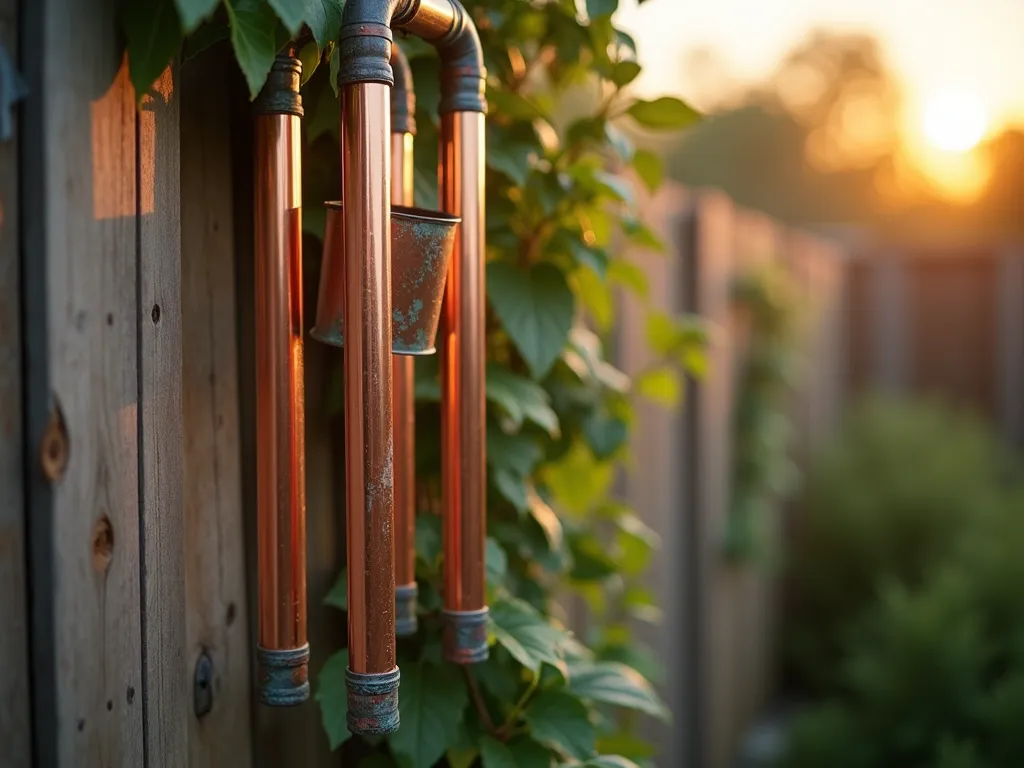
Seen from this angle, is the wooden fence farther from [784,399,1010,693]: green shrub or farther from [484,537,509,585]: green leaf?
[484,537,509,585]: green leaf

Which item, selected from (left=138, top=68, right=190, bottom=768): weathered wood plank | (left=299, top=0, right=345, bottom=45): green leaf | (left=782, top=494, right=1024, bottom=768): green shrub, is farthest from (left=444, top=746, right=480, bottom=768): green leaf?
(left=782, top=494, right=1024, bottom=768): green shrub

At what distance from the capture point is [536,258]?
1343 mm

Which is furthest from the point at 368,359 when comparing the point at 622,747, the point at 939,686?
the point at 939,686

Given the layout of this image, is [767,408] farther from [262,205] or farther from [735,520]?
[262,205]

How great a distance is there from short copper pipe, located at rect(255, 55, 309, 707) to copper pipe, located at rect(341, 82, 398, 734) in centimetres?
8

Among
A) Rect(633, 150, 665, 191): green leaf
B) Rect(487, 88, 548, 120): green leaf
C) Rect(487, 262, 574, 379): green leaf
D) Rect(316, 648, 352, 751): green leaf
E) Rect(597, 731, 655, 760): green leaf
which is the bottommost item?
Rect(597, 731, 655, 760): green leaf

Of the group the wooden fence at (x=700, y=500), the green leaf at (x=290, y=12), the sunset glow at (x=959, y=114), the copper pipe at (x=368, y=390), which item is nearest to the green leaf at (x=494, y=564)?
the copper pipe at (x=368, y=390)

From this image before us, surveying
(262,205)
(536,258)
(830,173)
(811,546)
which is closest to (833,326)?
(811,546)

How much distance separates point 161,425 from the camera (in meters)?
0.80

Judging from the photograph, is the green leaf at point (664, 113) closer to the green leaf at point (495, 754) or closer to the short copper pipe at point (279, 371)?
the short copper pipe at point (279, 371)

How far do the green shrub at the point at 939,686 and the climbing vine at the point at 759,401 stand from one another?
0.74 meters

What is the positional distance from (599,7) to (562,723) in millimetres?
792

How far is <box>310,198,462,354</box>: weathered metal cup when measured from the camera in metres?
0.89

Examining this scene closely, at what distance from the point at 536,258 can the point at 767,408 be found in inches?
127
